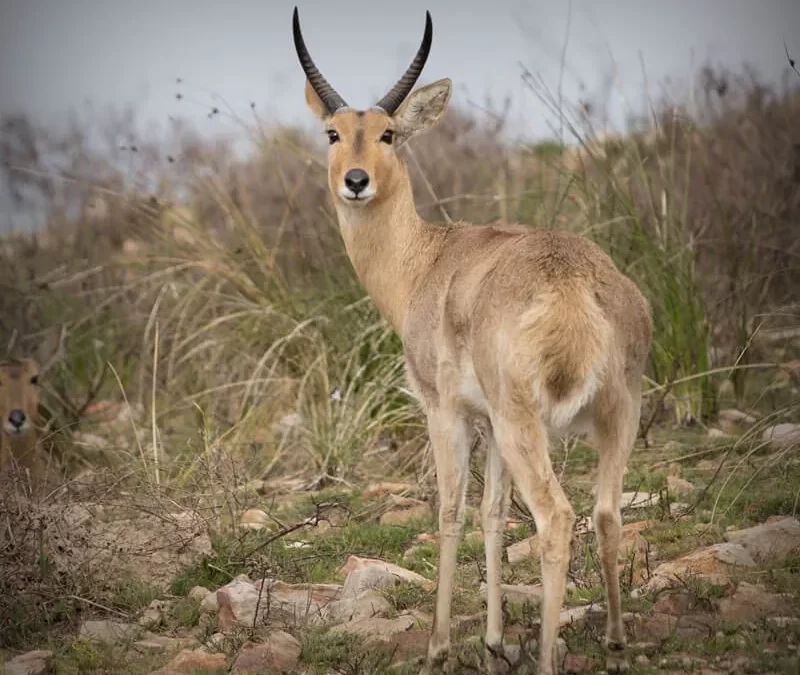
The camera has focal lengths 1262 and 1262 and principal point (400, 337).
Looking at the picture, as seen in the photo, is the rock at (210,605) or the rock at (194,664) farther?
the rock at (210,605)

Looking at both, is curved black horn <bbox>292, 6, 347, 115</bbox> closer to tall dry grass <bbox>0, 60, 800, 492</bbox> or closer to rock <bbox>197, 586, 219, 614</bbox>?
tall dry grass <bbox>0, 60, 800, 492</bbox>

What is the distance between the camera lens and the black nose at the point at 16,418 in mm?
10078

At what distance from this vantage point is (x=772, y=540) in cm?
653

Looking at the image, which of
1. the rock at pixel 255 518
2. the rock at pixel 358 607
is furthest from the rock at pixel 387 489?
the rock at pixel 358 607

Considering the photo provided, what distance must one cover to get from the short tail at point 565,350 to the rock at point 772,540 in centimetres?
201

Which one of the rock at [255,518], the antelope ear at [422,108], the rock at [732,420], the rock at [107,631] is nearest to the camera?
the rock at [107,631]

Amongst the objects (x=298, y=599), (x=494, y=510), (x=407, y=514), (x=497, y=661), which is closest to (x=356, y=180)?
(x=494, y=510)

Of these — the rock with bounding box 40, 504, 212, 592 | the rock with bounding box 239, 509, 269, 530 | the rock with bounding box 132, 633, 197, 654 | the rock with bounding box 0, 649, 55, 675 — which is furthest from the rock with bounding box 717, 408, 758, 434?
the rock with bounding box 0, 649, 55, 675

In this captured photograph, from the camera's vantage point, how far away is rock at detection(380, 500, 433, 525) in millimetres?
8109

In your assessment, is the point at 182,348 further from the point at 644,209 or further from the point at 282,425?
the point at 644,209

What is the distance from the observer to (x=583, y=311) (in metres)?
4.99

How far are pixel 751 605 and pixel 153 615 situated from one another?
2.97 metres

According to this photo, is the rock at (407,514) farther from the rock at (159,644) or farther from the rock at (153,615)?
the rock at (159,644)

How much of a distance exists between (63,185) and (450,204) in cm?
726
